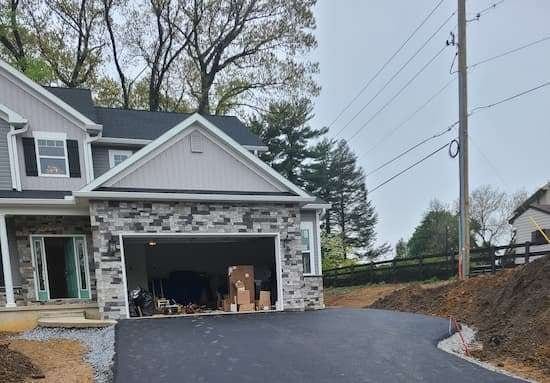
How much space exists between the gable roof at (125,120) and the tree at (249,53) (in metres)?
9.78

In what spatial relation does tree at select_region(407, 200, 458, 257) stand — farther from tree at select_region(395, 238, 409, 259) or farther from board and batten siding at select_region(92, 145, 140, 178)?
board and batten siding at select_region(92, 145, 140, 178)

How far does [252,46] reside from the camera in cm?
2738

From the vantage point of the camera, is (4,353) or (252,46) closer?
(4,353)

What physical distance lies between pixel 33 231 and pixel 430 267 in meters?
15.0

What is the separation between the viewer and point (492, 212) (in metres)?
37.1

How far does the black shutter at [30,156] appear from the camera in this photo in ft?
42.1

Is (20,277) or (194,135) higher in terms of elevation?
(194,135)

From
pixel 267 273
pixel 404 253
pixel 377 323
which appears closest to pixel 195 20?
pixel 267 273

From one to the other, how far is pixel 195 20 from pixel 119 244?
745 inches

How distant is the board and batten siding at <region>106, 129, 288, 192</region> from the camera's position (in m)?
11.9

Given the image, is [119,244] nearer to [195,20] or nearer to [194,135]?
[194,135]

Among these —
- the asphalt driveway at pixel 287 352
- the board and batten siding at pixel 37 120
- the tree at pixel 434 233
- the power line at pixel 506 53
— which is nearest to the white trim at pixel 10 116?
the board and batten siding at pixel 37 120

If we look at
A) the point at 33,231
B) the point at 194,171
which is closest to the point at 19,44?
the point at 33,231

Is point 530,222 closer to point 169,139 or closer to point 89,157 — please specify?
point 169,139
